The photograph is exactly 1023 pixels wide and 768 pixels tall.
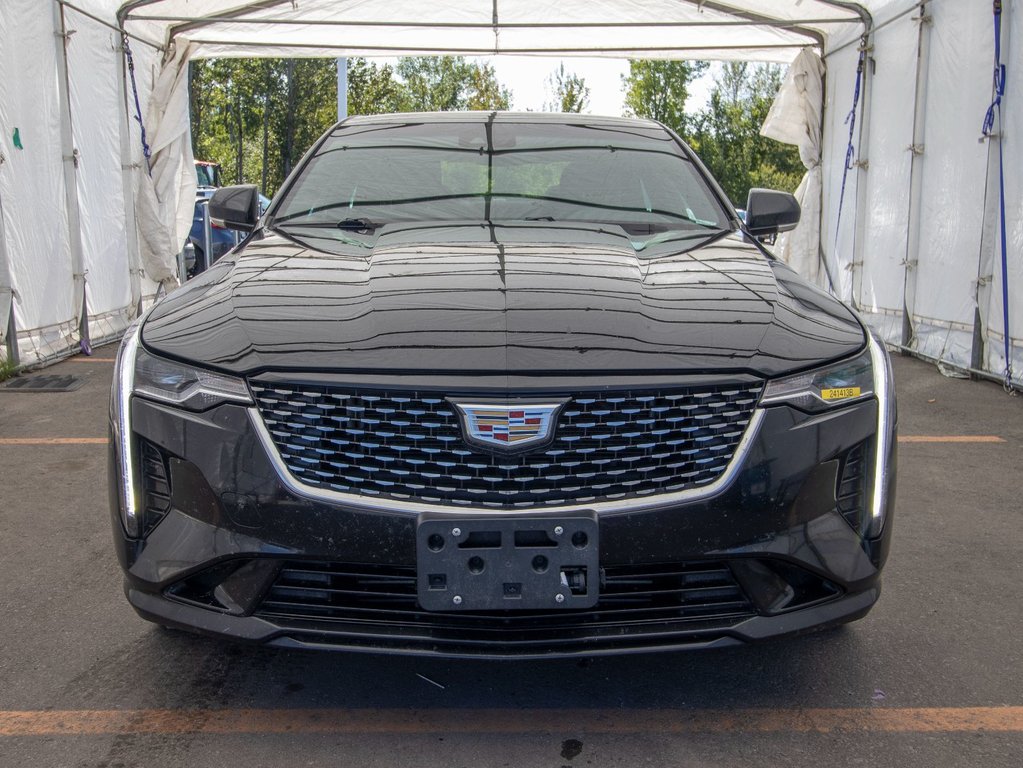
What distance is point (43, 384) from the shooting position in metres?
7.03

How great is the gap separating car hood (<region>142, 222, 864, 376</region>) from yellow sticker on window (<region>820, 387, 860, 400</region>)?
0.09 m

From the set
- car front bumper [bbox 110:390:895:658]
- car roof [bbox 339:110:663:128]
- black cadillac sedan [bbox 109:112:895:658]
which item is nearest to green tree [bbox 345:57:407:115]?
car roof [bbox 339:110:663:128]

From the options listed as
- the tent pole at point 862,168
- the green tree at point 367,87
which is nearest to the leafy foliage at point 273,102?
the green tree at point 367,87

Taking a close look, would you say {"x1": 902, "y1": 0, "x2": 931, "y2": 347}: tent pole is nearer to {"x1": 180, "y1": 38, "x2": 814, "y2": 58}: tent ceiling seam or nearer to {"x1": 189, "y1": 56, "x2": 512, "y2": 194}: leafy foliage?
{"x1": 180, "y1": 38, "x2": 814, "y2": 58}: tent ceiling seam

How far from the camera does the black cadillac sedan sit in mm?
2113

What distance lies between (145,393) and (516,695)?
1176 mm

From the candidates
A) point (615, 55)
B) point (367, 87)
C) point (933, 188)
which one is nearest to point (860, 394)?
point (933, 188)

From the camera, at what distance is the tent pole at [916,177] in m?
8.24

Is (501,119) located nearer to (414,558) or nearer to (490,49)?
(414,558)

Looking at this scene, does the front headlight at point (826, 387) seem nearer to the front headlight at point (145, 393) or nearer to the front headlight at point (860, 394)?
the front headlight at point (860, 394)

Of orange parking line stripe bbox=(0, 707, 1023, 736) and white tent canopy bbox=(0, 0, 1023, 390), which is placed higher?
white tent canopy bbox=(0, 0, 1023, 390)

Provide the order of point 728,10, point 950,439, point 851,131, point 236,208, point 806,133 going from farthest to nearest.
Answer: point 806,133 < point 851,131 < point 728,10 < point 950,439 < point 236,208

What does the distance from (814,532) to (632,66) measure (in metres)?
43.3

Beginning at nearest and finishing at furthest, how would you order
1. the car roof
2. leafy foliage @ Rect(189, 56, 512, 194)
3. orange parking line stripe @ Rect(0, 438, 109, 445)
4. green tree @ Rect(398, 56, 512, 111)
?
the car roof → orange parking line stripe @ Rect(0, 438, 109, 445) → leafy foliage @ Rect(189, 56, 512, 194) → green tree @ Rect(398, 56, 512, 111)
